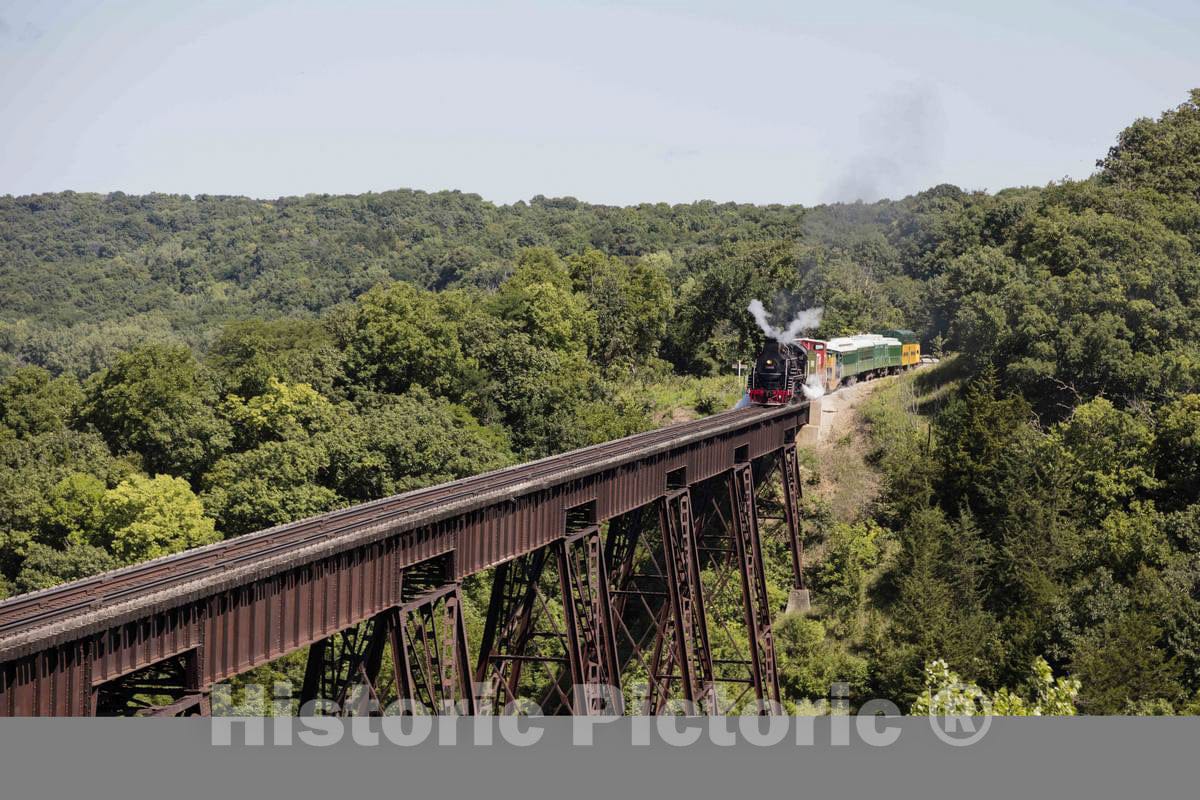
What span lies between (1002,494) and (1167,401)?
25.2ft

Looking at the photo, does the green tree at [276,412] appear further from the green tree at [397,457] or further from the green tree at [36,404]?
the green tree at [36,404]

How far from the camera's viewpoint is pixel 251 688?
34.1 meters

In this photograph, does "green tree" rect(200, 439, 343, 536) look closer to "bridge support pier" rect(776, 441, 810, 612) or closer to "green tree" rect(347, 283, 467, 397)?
"green tree" rect(347, 283, 467, 397)

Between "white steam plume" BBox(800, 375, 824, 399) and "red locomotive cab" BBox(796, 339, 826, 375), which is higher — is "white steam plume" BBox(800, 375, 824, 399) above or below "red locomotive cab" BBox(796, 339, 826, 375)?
below

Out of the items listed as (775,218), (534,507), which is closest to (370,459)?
(534,507)

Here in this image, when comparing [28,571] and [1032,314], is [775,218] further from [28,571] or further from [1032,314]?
[28,571]

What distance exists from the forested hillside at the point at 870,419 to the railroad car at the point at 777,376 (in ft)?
15.8

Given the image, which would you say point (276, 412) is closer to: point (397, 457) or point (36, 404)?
point (397, 457)

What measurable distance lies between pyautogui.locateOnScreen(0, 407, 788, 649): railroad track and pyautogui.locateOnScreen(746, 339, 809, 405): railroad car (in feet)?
59.3

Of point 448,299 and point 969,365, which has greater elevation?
point 448,299

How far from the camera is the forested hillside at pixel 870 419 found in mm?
40906

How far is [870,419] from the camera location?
5409cm

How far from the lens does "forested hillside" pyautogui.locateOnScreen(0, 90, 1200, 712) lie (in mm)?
40906

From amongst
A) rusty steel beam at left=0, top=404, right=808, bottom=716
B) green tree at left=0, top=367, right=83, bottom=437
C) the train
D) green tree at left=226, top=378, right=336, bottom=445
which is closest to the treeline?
the train
